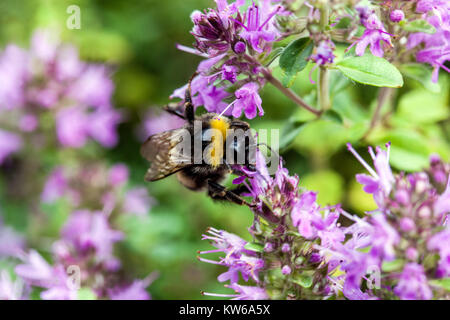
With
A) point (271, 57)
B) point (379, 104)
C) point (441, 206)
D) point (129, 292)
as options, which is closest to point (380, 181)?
point (441, 206)

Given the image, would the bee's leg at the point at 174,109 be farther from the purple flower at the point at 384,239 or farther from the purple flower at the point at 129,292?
the purple flower at the point at 384,239

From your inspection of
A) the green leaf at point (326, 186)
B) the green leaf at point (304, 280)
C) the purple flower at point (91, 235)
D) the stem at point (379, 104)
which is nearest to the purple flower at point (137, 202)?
the purple flower at point (91, 235)

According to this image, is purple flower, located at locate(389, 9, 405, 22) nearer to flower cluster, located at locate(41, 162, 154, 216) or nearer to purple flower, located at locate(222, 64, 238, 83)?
purple flower, located at locate(222, 64, 238, 83)

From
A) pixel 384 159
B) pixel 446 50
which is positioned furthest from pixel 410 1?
pixel 384 159

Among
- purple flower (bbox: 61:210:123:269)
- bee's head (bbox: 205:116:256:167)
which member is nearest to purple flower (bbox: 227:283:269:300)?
bee's head (bbox: 205:116:256:167)

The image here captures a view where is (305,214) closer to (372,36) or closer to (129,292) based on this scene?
(372,36)

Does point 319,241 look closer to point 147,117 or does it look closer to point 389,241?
point 389,241

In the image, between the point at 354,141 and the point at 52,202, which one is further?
the point at 52,202
